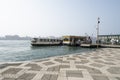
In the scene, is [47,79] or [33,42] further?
[33,42]

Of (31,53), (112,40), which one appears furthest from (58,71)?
(112,40)

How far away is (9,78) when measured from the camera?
672 centimetres

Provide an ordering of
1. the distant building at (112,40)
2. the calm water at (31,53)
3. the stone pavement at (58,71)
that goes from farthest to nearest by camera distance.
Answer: the distant building at (112,40)
the calm water at (31,53)
the stone pavement at (58,71)

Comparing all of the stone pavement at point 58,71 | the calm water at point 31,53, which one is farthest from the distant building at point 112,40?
the stone pavement at point 58,71

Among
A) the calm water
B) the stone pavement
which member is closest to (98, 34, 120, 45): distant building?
the calm water

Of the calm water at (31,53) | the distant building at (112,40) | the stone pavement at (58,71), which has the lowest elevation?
the calm water at (31,53)

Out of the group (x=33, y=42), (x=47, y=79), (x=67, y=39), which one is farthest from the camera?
(x=67, y=39)

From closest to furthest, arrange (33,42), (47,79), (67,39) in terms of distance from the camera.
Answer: (47,79), (33,42), (67,39)

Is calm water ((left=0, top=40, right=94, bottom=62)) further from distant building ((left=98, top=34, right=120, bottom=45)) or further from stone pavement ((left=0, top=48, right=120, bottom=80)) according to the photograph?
distant building ((left=98, top=34, right=120, bottom=45))

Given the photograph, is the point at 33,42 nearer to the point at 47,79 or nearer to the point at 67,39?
the point at 67,39

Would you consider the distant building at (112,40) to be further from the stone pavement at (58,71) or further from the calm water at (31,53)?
the stone pavement at (58,71)

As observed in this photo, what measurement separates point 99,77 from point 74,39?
1793 inches

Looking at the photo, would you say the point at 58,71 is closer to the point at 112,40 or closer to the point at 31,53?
the point at 31,53

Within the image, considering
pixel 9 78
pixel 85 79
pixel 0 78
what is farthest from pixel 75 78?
pixel 0 78
